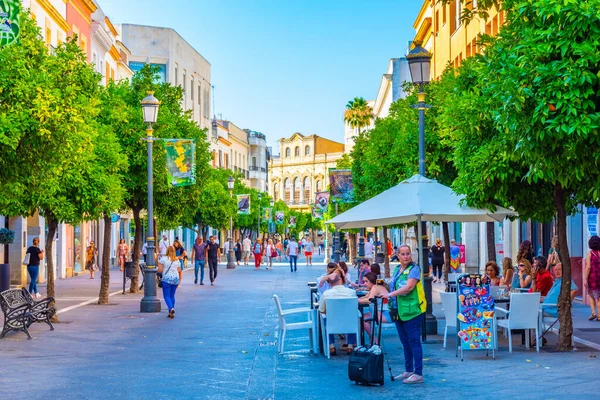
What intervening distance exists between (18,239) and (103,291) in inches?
370

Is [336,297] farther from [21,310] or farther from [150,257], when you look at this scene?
[150,257]

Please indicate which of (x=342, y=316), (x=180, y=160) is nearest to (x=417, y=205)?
(x=342, y=316)

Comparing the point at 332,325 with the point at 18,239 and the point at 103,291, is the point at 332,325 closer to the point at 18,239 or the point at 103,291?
the point at 103,291

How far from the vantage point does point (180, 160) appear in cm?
2697

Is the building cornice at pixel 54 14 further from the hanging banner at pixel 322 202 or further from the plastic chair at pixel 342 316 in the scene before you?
the plastic chair at pixel 342 316

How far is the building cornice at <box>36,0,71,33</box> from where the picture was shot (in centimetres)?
3712

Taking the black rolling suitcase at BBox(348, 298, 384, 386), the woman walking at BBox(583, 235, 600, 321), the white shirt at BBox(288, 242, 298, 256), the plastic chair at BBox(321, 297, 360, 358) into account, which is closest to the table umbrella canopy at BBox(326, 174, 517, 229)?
the plastic chair at BBox(321, 297, 360, 358)

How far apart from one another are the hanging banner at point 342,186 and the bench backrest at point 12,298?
31.6 m

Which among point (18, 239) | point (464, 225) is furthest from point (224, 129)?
point (18, 239)

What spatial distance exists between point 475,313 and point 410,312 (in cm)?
249

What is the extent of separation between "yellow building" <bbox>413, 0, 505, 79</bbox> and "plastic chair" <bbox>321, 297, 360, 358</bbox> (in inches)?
1068


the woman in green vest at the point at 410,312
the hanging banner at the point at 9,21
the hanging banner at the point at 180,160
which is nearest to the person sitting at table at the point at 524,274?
the woman in green vest at the point at 410,312

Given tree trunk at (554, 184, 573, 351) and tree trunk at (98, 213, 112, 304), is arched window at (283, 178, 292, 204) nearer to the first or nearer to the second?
tree trunk at (98, 213, 112, 304)

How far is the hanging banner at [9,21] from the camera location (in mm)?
13969
